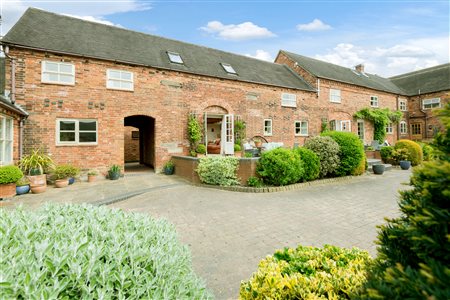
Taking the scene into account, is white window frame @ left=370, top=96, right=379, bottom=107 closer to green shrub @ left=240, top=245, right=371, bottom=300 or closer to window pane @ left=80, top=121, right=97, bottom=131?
window pane @ left=80, top=121, right=97, bottom=131

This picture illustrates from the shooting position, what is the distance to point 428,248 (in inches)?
39.2

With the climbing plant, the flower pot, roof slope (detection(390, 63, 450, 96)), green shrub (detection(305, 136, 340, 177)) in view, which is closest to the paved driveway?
green shrub (detection(305, 136, 340, 177))

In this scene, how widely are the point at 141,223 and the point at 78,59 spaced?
11364 mm

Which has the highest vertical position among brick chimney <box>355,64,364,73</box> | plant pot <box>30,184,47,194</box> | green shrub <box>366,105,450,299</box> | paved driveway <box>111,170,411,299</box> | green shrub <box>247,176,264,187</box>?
brick chimney <box>355,64,364,73</box>

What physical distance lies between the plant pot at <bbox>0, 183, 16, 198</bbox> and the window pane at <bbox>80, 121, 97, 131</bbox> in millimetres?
3706

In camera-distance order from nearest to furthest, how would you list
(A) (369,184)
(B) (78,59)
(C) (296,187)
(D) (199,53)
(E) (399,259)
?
(E) (399,259), (C) (296,187), (A) (369,184), (B) (78,59), (D) (199,53)

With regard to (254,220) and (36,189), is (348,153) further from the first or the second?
(36,189)

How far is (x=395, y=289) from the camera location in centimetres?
100

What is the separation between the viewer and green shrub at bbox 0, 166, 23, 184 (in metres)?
7.29

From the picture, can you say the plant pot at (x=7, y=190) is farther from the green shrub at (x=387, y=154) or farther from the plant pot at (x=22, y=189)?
the green shrub at (x=387, y=154)

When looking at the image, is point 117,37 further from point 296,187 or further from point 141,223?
point 141,223

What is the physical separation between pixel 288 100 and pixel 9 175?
52.5ft

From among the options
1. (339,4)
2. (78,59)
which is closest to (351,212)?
(339,4)

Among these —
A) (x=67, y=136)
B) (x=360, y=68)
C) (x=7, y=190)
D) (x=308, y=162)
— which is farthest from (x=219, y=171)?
(x=360, y=68)
